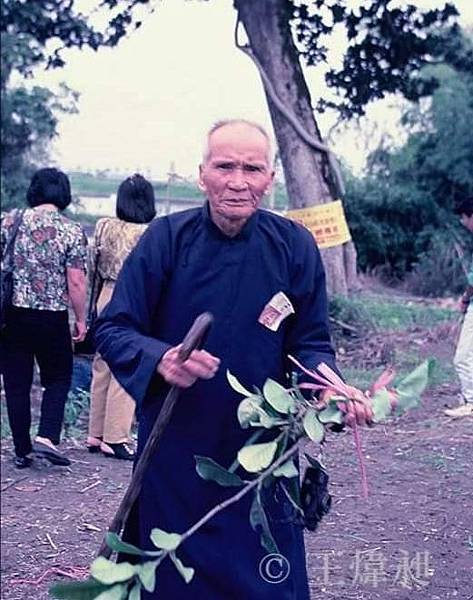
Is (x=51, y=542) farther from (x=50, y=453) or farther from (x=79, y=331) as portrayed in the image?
(x=79, y=331)

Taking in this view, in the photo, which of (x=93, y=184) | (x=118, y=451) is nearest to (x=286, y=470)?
(x=118, y=451)

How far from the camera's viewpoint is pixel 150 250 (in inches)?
102

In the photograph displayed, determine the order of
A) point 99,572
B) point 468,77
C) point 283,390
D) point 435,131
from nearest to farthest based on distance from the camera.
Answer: point 99,572
point 283,390
point 468,77
point 435,131

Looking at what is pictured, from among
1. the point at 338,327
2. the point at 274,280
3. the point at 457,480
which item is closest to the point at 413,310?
the point at 338,327

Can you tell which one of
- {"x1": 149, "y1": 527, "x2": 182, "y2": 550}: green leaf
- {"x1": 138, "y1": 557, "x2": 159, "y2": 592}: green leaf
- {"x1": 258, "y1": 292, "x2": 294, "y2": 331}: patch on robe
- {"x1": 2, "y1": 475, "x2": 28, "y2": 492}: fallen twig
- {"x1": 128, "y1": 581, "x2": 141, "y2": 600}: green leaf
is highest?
{"x1": 258, "y1": 292, "x2": 294, "y2": 331}: patch on robe

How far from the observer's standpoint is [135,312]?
255cm

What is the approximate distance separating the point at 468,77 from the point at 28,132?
7410mm

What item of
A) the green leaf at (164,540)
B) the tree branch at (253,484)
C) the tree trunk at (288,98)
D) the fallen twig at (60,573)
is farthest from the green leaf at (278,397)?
the tree trunk at (288,98)

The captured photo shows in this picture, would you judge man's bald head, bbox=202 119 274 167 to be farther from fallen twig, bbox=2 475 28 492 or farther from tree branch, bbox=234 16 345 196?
tree branch, bbox=234 16 345 196

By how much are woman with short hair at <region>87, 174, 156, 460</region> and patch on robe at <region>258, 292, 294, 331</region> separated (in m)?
2.69

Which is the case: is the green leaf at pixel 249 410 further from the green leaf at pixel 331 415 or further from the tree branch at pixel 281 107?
the tree branch at pixel 281 107

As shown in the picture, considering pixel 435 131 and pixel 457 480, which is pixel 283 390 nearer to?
pixel 457 480

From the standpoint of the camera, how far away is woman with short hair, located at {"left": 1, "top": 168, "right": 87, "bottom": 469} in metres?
5.20

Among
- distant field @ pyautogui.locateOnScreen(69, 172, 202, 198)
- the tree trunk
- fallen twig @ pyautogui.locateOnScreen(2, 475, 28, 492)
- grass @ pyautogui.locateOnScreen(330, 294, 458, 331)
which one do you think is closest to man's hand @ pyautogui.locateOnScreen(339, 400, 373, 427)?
fallen twig @ pyautogui.locateOnScreen(2, 475, 28, 492)
